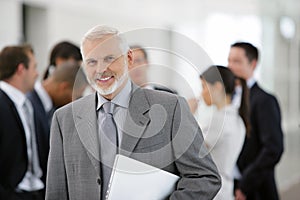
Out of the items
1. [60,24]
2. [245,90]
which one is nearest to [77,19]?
[60,24]

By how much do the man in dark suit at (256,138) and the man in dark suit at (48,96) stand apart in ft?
3.19

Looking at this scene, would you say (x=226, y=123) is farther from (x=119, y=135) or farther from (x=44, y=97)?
(x=119, y=135)

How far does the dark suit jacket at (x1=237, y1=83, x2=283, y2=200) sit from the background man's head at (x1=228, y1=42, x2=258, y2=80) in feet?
0.56

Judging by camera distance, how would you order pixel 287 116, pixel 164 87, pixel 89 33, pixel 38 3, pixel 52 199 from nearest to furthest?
pixel 89 33, pixel 52 199, pixel 164 87, pixel 287 116, pixel 38 3

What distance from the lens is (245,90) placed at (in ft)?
10.9

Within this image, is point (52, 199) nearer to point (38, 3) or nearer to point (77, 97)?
point (77, 97)

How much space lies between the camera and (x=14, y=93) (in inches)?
105

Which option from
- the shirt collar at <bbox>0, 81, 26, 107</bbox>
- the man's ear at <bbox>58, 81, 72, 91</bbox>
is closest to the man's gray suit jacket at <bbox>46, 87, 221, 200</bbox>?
the shirt collar at <bbox>0, 81, 26, 107</bbox>

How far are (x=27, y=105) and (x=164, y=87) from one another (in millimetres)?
1145

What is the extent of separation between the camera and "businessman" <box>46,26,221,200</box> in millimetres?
1540

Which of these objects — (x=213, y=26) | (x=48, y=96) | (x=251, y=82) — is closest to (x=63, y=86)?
(x=48, y=96)

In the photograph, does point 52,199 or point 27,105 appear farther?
point 27,105

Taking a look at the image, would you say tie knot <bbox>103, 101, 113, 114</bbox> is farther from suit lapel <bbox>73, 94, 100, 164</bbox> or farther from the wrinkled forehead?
the wrinkled forehead

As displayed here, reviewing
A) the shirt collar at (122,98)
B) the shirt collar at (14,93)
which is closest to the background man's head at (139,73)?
the shirt collar at (122,98)
